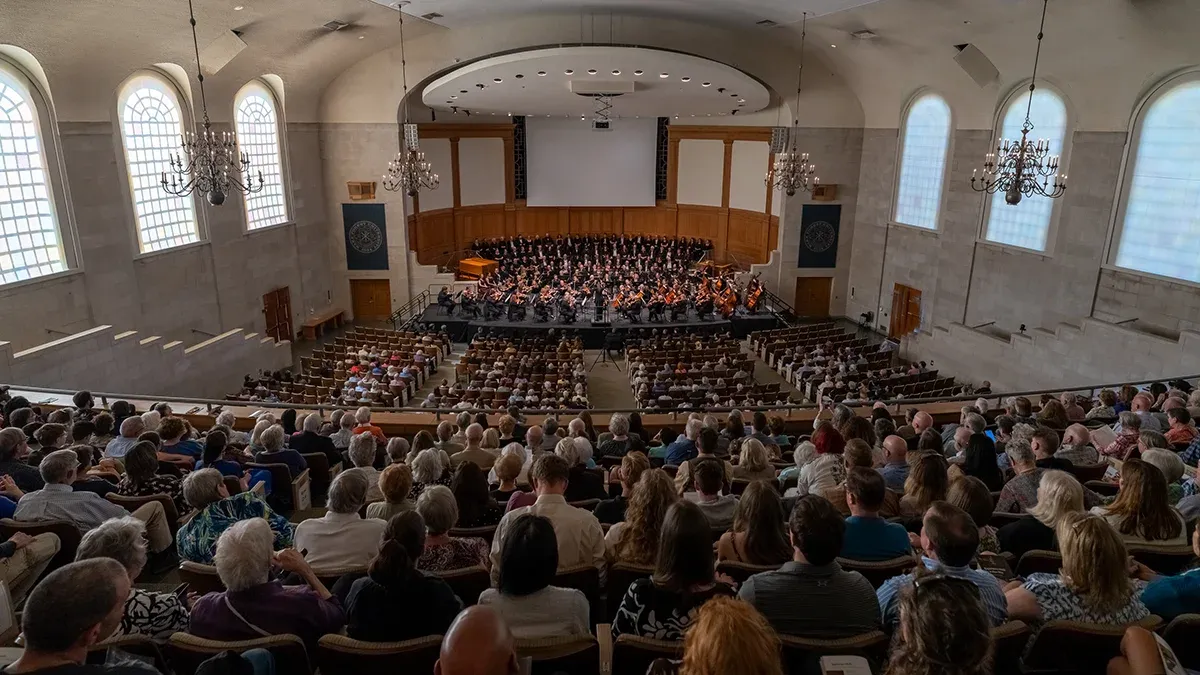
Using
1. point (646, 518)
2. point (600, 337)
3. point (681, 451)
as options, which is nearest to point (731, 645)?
point (646, 518)

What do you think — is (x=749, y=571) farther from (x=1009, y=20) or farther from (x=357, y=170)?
(x=357, y=170)

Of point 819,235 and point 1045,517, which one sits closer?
point 1045,517

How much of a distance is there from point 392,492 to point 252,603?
45.9 inches

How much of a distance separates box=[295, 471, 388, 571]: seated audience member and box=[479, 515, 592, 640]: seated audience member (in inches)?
45.0

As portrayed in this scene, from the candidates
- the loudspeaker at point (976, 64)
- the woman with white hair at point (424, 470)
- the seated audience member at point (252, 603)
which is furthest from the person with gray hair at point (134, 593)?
the loudspeaker at point (976, 64)

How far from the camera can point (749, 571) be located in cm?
314

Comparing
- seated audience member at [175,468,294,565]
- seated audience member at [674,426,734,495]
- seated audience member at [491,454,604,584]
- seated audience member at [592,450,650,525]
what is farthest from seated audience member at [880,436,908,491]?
seated audience member at [175,468,294,565]

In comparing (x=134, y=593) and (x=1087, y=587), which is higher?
(x=1087, y=587)

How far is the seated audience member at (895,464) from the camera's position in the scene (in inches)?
192

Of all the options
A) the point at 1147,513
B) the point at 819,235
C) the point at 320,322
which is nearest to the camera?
the point at 1147,513

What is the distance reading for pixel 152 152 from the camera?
1519cm

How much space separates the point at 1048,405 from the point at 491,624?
7228 millimetres

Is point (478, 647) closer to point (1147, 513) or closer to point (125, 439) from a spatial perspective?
point (1147, 513)

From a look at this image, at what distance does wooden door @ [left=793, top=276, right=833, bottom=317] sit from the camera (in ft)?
74.9
